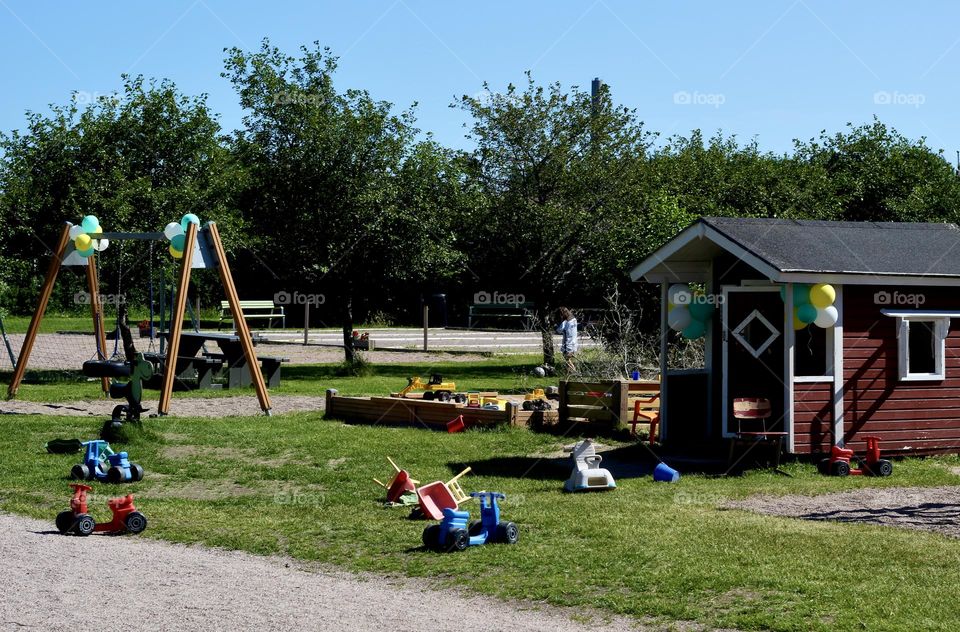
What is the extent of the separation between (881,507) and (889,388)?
13.1 ft

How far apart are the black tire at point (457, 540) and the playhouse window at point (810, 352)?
24.8 ft

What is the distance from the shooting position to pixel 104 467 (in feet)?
45.4

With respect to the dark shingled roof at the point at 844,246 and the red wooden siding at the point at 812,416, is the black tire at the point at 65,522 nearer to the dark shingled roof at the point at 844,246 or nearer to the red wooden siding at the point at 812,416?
the dark shingled roof at the point at 844,246

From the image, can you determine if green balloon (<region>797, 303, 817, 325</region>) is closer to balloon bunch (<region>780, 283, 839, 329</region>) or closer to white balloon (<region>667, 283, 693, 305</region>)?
balloon bunch (<region>780, 283, 839, 329</region>)

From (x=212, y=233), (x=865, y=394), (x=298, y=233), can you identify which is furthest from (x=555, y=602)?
(x=298, y=233)

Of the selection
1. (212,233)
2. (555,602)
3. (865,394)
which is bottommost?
(555,602)

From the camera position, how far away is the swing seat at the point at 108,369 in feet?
57.4

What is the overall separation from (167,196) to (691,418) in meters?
12.9

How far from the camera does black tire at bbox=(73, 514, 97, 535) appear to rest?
10.7 m

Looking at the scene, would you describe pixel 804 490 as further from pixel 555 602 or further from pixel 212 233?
pixel 212 233

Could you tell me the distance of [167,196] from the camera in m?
24.5

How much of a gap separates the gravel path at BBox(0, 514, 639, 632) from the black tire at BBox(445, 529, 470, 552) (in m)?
0.96

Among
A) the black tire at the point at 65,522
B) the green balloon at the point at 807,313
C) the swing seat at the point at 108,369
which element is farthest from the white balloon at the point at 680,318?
the black tire at the point at 65,522

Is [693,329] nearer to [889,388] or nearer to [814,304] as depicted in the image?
[814,304]
